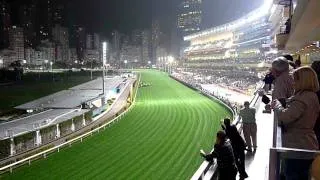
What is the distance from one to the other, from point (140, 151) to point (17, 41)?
169223 millimetres

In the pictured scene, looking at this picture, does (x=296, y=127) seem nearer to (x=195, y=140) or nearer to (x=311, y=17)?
(x=311, y=17)

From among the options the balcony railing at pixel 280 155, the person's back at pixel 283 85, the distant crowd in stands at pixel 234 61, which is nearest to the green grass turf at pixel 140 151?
the person's back at pixel 283 85

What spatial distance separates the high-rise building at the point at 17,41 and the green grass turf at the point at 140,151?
516 ft

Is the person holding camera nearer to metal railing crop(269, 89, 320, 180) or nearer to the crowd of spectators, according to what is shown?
metal railing crop(269, 89, 320, 180)

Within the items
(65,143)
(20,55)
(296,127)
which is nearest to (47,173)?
(65,143)

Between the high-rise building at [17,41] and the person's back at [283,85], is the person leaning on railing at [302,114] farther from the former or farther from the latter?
the high-rise building at [17,41]

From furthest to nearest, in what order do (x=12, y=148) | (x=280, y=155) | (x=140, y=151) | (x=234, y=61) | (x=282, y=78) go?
(x=234, y=61) → (x=140, y=151) → (x=12, y=148) → (x=282, y=78) → (x=280, y=155)

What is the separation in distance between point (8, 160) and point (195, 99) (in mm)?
22964

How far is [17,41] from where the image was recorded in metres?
173

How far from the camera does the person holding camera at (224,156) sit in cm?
516

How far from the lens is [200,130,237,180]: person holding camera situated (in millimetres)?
5160

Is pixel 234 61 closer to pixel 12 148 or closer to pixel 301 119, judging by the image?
pixel 12 148

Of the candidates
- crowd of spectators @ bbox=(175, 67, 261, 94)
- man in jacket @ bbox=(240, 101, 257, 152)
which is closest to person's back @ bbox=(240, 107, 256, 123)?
man in jacket @ bbox=(240, 101, 257, 152)

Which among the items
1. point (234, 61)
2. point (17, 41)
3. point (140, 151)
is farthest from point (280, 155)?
point (17, 41)
